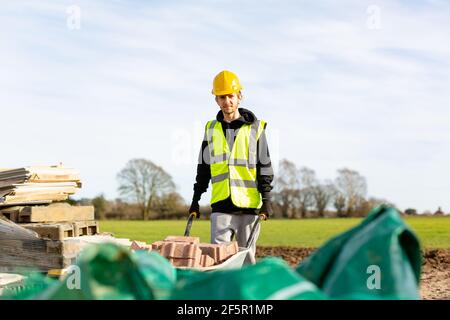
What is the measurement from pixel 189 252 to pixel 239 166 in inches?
76.4

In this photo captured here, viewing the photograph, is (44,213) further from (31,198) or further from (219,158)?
(219,158)

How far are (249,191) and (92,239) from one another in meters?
2.52

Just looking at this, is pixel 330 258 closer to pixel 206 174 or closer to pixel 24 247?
pixel 206 174

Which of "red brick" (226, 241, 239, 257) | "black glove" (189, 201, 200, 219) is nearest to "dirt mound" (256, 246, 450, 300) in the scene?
"black glove" (189, 201, 200, 219)

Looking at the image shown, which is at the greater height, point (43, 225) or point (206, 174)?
point (206, 174)

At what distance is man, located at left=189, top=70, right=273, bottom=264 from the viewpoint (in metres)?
7.61

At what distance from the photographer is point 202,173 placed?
7918 millimetres

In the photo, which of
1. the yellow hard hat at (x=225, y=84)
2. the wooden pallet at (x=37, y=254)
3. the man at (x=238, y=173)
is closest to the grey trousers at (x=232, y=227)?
the man at (x=238, y=173)

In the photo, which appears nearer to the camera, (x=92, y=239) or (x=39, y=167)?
(x=92, y=239)

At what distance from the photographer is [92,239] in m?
9.12

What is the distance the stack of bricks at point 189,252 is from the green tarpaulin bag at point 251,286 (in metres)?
4.08

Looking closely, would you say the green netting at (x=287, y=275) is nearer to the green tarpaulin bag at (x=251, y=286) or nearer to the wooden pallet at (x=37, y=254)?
the green tarpaulin bag at (x=251, y=286)

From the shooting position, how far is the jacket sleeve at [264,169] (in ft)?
25.2

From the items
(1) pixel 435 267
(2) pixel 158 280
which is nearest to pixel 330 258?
(2) pixel 158 280
